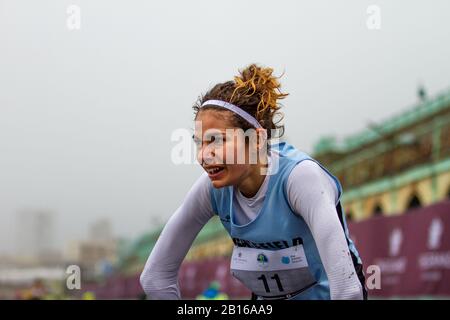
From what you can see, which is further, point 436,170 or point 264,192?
point 436,170

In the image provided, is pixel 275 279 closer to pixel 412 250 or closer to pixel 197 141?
pixel 197 141

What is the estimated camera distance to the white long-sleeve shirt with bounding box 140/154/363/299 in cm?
210

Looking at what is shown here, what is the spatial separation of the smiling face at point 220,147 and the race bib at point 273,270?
0.31 meters

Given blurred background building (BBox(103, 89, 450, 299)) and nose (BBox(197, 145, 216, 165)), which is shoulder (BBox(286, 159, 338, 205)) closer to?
nose (BBox(197, 145, 216, 165))

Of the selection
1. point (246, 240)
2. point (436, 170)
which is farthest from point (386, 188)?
point (246, 240)

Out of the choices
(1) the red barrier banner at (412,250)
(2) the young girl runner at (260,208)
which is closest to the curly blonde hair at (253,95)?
(2) the young girl runner at (260,208)

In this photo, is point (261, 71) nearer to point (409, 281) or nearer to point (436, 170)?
point (409, 281)

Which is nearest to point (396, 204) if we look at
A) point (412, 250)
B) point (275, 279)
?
point (412, 250)

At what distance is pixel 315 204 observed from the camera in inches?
86.0

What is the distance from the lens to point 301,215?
230 centimetres

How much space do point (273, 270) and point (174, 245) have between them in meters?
0.37

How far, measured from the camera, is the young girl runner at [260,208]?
2.19m

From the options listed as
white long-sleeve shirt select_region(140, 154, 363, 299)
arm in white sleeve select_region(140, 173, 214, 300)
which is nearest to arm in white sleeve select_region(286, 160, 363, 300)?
white long-sleeve shirt select_region(140, 154, 363, 299)
